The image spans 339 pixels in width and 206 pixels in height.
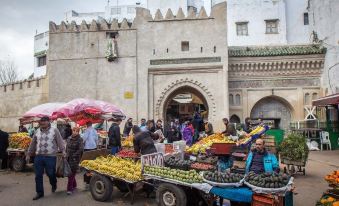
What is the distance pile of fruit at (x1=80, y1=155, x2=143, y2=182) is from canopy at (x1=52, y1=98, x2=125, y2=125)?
4029 millimetres

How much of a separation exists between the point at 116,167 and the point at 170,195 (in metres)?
1.71

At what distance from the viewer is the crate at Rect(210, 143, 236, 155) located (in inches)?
344

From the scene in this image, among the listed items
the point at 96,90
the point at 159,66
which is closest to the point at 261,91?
the point at 159,66

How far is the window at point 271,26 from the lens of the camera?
28.1 m

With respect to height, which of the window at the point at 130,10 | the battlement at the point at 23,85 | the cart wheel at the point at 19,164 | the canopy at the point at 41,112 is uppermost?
the window at the point at 130,10

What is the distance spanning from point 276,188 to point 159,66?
46.5 ft

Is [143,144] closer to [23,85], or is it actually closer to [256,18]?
[23,85]

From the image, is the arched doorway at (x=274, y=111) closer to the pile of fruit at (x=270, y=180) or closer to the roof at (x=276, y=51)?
the roof at (x=276, y=51)

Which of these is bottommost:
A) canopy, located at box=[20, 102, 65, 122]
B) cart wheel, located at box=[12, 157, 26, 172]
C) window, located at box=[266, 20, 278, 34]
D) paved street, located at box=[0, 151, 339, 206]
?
paved street, located at box=[0, 151, 339, 206]

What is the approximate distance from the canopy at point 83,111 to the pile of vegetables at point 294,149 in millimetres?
6399

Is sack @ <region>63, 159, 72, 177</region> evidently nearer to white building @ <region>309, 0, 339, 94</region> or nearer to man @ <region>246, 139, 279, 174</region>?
man @ <region>246, 139, 279, 174</region>

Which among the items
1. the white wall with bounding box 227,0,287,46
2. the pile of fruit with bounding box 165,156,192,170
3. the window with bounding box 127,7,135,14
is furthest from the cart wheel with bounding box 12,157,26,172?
the window with bounding box 127,7,135,14

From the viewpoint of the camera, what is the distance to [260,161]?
645 centimetres

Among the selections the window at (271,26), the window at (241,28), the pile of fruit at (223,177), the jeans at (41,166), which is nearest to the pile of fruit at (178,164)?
the pile of fruit at (223,177)
